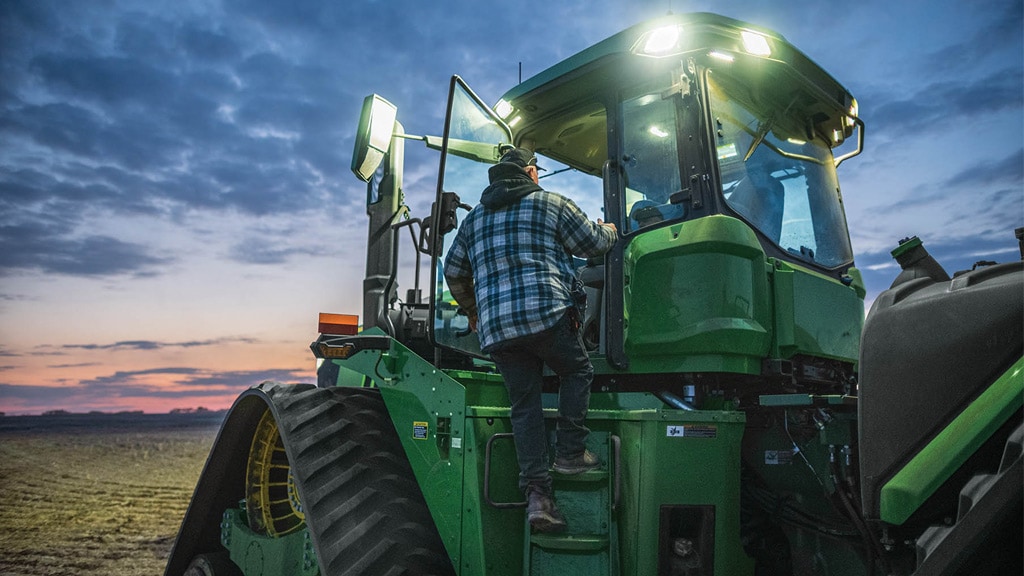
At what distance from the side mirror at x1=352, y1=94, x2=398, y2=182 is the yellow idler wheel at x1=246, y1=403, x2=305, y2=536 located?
5.53ft

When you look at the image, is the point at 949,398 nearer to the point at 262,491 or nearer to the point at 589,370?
the point at 589,370

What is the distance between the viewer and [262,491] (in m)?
4.74

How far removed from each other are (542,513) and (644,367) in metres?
0.89

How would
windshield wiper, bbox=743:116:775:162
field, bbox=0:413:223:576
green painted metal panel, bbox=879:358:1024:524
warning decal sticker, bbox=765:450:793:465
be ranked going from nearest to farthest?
1. green painted metal panel, bbox=879:358:1024:524
2. warning decal sticker, bbox=765:450:793:465
3. windshield wiper, bbox=743:116:775:162
4. field, bbox=0:413:223:576

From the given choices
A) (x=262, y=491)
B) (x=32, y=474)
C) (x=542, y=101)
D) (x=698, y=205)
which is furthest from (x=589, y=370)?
(x=32, y=474)

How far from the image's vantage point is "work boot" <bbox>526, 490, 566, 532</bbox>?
3088 mm

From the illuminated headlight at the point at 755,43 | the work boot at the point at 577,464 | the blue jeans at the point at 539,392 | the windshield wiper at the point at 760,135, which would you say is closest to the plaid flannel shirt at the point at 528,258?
the blue jeans at the point at 539,392

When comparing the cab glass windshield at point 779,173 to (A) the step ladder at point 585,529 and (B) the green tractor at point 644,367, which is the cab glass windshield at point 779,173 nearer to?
(B) the green tractor at point 644,367

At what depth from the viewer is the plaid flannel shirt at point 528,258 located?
3248 millimetres

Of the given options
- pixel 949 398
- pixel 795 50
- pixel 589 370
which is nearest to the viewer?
pixel 949 398

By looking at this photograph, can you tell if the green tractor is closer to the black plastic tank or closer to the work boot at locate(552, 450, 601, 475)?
the work boot at locate(552, 450, 601, 475)

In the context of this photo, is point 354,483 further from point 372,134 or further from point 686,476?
point 372,134

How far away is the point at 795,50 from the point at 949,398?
2731mm

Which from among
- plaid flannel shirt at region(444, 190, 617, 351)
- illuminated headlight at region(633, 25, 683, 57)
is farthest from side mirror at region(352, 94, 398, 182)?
illuminated headlight at region(633, 25, 683, 57)
